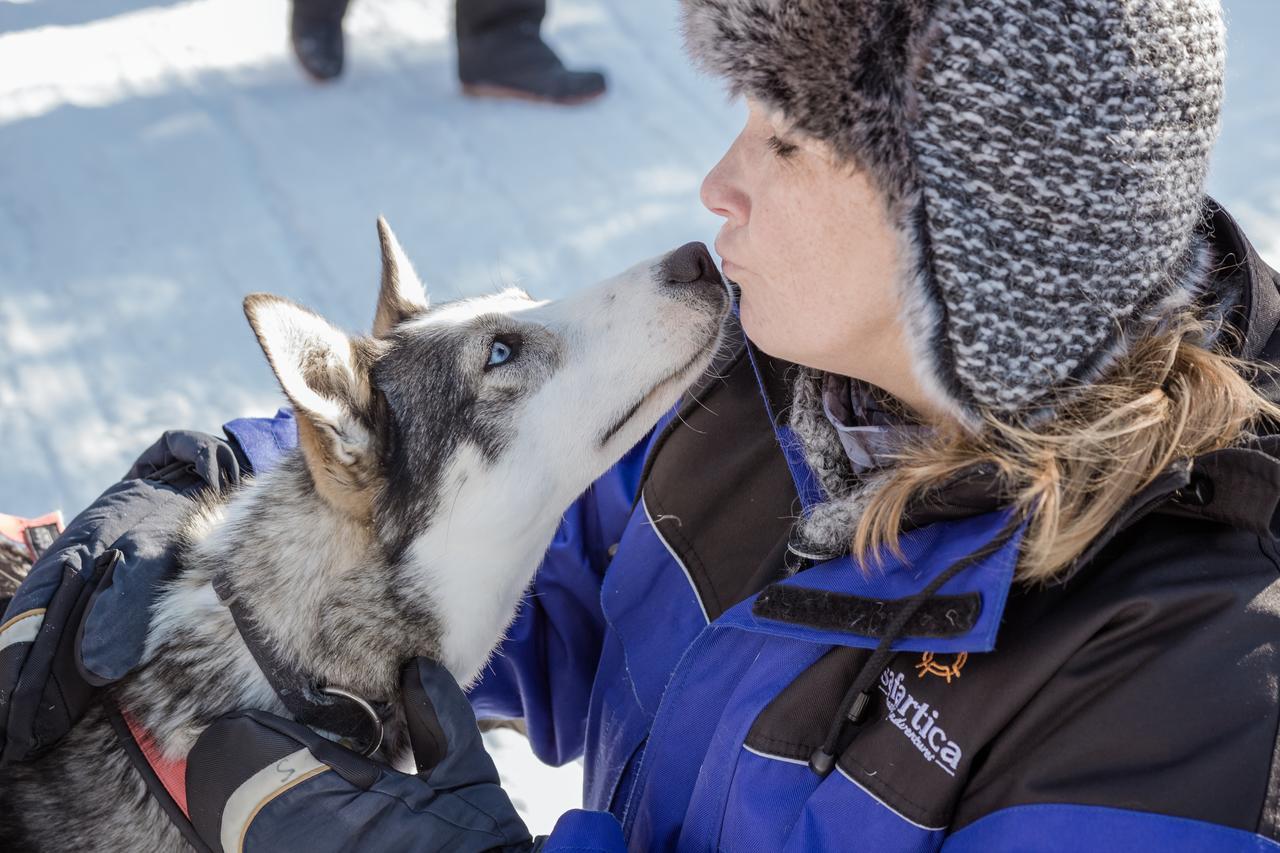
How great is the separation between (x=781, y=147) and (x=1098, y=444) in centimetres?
58

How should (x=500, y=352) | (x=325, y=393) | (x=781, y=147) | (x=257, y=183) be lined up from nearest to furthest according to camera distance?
1. (x=781, y=147)
2. (x=325, y=393)
3. (x=500, y=352)
4. (x=257, y=183)

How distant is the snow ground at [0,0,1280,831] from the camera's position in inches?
146

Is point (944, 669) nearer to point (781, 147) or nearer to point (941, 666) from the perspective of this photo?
point (941, 666)

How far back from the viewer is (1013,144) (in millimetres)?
1247

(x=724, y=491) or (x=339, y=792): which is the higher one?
(x=724, y=491)

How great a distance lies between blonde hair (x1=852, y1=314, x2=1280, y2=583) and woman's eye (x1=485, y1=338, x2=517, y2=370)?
813 millimetres

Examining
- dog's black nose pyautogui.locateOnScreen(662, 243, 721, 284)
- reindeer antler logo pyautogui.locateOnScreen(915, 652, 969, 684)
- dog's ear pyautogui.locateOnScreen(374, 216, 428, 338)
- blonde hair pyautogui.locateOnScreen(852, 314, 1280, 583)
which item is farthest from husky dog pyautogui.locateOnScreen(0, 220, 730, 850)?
reindeer antler logo pyautogui.locateOnScreen(915, 652, 969, 684)

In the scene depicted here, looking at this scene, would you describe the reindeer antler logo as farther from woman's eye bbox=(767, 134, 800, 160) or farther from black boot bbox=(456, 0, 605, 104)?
black boot bbox=(456, 0, 605, 104)

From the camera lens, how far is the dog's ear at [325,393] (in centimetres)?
172

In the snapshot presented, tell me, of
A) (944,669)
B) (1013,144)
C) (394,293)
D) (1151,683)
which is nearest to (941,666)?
(944,669)

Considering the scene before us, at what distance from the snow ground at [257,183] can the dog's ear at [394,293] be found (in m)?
1.51

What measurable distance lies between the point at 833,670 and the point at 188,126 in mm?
4194

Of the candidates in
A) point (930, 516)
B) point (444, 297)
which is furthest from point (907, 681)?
point (444, 297)

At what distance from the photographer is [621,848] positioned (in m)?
1.54
